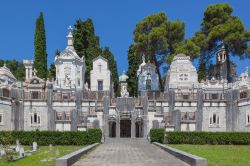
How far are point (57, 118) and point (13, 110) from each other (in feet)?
21.9

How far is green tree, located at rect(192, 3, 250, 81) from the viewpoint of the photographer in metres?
72.9

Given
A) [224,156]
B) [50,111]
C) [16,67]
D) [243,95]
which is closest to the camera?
[224,156]

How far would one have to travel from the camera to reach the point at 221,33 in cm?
7312

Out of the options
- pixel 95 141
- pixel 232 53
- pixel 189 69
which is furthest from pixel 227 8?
pixel 95 141

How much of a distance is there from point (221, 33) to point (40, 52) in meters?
37.2

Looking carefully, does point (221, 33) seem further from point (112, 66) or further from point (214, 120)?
point (112, 66)

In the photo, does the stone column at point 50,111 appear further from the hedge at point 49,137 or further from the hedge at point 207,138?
the hedge at point 207,138

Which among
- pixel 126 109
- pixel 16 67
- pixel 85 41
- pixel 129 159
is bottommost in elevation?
pixel 129 159

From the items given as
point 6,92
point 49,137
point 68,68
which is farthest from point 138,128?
point 49,137

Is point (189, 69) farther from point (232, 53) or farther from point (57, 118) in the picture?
point (57, 118)

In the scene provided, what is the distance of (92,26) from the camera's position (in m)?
92.1

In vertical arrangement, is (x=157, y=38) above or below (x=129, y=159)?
above

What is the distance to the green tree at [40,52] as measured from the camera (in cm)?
8450

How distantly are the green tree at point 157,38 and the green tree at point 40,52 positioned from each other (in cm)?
1999
